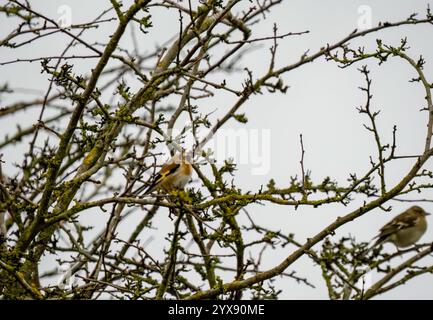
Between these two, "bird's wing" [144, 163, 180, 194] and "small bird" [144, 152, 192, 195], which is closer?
"bird's wing" [144, 163, 180, 194]

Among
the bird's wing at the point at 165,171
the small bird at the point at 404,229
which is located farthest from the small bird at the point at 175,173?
the small bird at the point at 404,229

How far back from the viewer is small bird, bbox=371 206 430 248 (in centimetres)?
1046

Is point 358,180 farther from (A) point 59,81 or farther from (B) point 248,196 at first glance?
(A) point 59,81

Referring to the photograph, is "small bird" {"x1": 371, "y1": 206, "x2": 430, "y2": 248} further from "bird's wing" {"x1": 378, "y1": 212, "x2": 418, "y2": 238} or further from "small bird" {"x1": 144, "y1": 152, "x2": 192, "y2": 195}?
"small bird" {"x1": 144, "y1": 152, "x2": 192, "y2": 195}

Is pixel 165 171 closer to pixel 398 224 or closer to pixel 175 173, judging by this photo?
pixel 175 173

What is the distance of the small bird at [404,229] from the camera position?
34.3 ft

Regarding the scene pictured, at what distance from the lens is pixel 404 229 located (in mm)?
10859

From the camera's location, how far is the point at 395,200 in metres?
6.69

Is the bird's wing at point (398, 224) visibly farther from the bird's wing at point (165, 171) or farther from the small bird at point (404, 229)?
the bird's wing at point (165, 171)

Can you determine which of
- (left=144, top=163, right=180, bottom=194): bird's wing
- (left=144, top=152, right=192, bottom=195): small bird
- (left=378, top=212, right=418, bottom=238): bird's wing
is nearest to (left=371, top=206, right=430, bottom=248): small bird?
(left=378, top=212, right=418, bottom=238): bird's wing

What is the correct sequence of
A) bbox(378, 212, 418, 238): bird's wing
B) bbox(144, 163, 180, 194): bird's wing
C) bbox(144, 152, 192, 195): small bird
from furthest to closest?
bbox(378, 212, 418, 238): bird's wing
bbox(144, 152, 192, 195): small bird
bbox(144, 163, 180, 194): bird's wing

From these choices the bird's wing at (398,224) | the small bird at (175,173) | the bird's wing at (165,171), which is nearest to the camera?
the bird's wing at (165,171)

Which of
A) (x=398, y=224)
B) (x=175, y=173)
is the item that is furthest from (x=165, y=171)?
(x=398, y=224)
